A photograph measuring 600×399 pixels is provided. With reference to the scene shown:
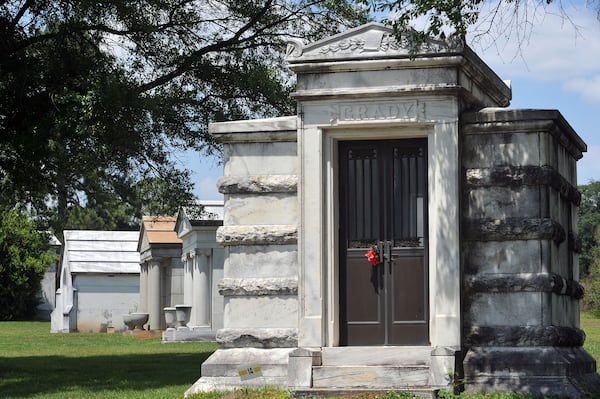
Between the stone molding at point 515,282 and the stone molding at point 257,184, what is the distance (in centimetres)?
259

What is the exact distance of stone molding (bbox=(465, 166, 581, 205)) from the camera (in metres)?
13.2

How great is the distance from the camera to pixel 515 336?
1309 cm

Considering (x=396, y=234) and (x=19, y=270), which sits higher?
(x=396, y=234)

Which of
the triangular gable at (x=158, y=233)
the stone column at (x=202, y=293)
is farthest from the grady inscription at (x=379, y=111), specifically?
the triangular gable at (x=158, y=233)

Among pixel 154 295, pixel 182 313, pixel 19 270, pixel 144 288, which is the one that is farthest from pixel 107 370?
pixel 19 270

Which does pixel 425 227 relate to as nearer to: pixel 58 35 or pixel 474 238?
pixel 474 238

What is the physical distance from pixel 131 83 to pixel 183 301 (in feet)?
67.7

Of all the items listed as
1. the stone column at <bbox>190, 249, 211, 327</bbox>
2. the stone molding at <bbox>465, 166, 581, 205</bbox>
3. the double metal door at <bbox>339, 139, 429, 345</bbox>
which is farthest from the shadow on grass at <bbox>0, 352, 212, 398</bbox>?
the stone column at <bbox>190, 249, 211, 327</bbox>

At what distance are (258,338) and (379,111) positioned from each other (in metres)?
3.28

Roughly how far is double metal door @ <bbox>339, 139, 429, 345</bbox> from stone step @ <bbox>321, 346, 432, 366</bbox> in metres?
0.39

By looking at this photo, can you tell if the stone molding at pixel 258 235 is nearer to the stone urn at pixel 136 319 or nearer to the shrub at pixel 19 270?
the stone urn at pixel 136 319

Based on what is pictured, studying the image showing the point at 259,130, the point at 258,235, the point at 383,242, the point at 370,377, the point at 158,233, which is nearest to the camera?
the point at 370,377

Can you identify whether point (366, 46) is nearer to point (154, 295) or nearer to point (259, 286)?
point (259, 286)

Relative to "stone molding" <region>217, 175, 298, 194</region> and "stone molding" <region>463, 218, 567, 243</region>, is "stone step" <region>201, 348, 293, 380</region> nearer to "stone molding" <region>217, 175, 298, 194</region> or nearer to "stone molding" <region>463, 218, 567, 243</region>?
"stone molding" <region>217, 175, 298, 194</region>
